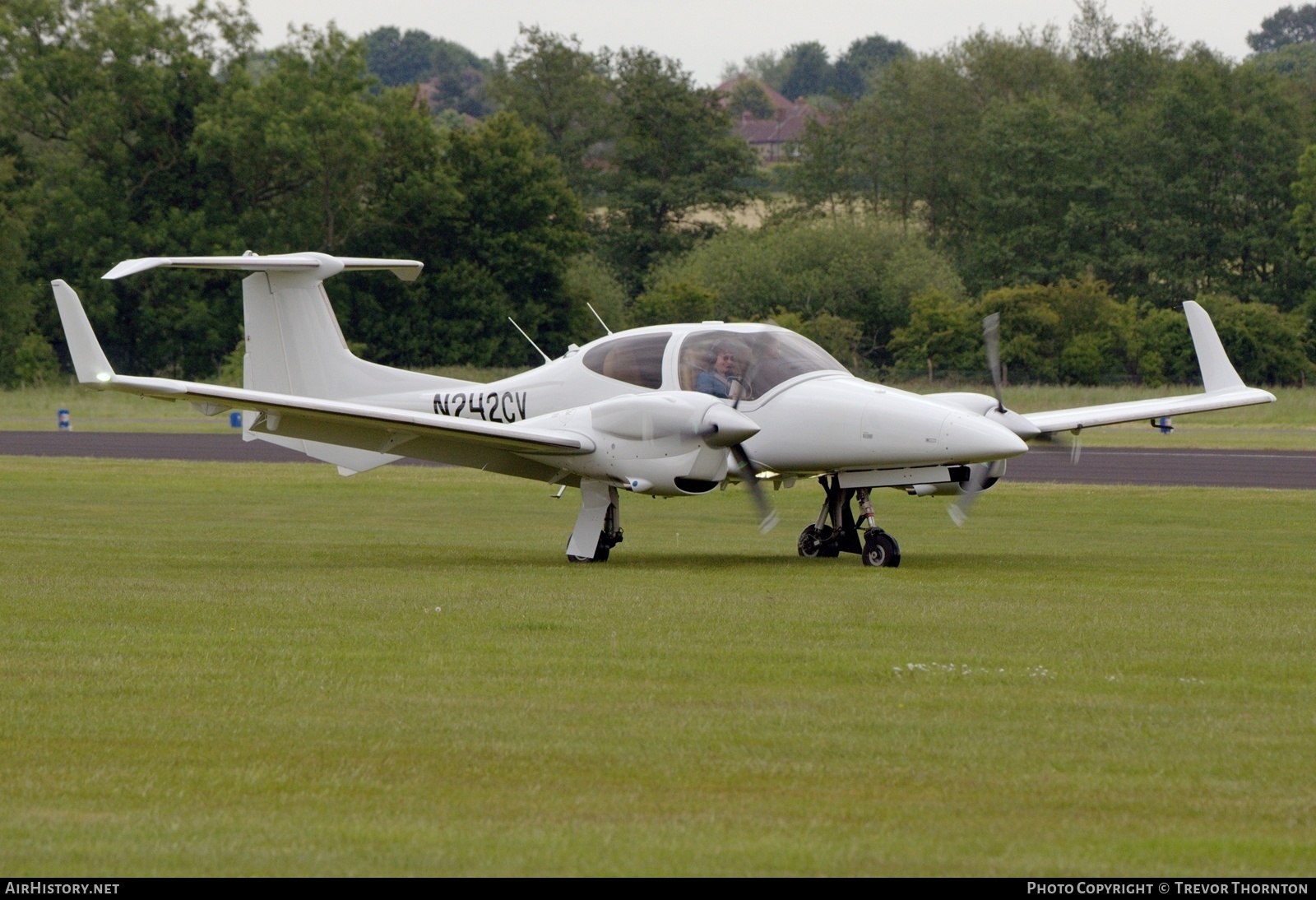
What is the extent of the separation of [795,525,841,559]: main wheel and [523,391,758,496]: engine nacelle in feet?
Answer: 7.10

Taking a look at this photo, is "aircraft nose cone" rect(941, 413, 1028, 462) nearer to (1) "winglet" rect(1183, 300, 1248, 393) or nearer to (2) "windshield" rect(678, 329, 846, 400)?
(2) "windshield" rect(678, 329, 846, 400)

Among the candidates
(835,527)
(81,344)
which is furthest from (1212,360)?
(81,344)

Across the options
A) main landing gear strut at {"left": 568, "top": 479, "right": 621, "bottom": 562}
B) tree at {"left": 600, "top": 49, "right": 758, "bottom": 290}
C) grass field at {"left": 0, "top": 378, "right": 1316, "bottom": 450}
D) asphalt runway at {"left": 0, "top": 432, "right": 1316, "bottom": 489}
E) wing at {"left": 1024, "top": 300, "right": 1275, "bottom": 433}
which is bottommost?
grass field at {"left": 0, "top": 378, "right": 1316, "bottom": 450}

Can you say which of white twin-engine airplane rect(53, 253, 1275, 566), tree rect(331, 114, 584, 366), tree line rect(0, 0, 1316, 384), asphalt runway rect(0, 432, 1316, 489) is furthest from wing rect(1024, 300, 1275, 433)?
tree rect(331, 114, 584, 366)

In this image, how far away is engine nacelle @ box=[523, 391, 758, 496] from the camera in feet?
55.2

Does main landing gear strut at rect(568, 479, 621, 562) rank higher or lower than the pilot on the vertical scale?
lower

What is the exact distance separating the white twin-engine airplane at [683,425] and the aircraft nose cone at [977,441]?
0.02 metres

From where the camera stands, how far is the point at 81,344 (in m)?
16.4

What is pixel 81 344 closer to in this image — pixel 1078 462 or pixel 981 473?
pixel 981 473

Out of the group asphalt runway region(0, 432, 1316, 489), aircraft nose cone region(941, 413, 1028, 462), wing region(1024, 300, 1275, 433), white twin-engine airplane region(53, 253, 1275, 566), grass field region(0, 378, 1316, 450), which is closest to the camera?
aircraft nose cone region(941, 413, 1028, 462)

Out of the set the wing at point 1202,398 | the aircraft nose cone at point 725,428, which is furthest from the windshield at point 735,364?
the wing at point 1202,398

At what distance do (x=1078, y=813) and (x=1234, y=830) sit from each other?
2.04 feet

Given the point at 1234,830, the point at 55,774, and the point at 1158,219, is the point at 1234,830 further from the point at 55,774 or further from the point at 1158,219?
the point at 1158,219

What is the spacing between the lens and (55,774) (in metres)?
7.77
